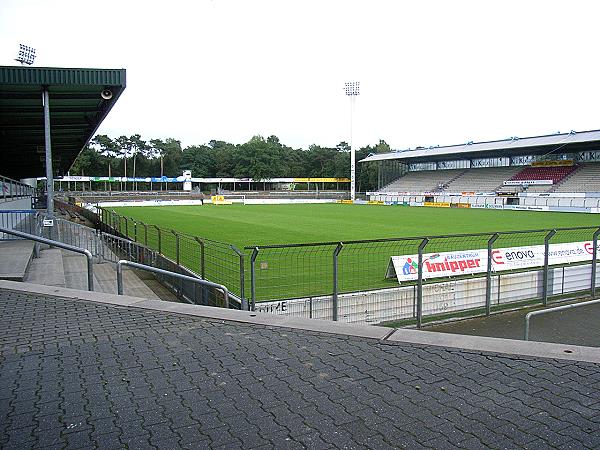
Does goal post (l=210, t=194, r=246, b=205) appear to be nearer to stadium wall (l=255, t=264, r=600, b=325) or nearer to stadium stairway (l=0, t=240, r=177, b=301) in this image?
stadium stairway (l=0, t=240, r=177, b=301)

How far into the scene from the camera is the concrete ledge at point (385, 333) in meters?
4.52

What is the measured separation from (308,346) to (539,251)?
9.82m

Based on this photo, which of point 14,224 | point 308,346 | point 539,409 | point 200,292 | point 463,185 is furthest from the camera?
point 463,185

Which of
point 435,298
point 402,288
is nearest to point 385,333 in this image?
point 402,288

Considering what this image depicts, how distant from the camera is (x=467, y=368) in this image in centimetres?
418

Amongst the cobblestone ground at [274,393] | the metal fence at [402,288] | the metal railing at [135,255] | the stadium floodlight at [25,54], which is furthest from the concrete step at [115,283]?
the stadium floodlight at [25,54]

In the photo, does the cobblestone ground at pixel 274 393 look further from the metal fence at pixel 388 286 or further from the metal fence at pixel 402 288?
the metal fence at pixel 402 288

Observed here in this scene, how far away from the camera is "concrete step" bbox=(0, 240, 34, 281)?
871cm

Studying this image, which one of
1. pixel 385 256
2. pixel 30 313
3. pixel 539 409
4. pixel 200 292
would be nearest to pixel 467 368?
pixel 539 409

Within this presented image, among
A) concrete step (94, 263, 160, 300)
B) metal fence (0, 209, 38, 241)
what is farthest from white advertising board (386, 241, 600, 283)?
metal fence (0, 209, 38, 241)

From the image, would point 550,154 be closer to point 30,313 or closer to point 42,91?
point 42,91

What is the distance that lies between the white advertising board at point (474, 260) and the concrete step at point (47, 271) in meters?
7.05

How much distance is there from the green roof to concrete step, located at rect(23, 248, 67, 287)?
4.65 meters

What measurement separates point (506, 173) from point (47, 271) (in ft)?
211
